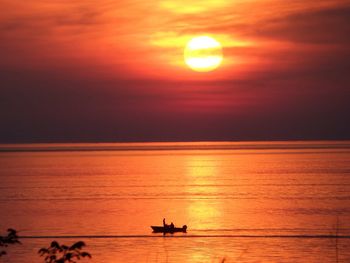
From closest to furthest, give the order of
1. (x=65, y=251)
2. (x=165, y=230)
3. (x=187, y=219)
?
1. (x=65, y=251)
2. (x=165, y=230)
3. (x=187, y=219)

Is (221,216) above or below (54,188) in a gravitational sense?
below

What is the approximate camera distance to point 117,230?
203 ft

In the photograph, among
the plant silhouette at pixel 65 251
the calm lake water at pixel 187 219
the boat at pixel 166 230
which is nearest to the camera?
the plant silhouette at pixel 65 251

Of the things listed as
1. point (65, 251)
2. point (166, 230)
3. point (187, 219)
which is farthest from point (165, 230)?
point (65, 251)

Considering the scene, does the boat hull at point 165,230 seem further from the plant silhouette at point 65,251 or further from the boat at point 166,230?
the plant silhouette at point 65,251

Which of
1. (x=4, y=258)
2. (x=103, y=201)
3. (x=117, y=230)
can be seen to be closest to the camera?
(x=4, y=258)

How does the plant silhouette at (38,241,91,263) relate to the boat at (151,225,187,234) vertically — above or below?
below

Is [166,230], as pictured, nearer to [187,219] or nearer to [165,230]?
[165,230]

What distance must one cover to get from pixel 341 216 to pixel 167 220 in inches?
826

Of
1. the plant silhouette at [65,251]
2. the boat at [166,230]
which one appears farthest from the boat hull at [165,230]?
the plant silhouette at [65,251]

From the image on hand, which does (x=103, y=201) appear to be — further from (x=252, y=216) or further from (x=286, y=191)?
(x=286, y=191)

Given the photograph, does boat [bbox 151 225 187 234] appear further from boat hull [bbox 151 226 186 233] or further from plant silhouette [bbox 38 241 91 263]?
plant silhouette [bbox 38 241 91 263]

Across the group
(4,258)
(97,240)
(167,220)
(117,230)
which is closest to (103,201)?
(167,220)

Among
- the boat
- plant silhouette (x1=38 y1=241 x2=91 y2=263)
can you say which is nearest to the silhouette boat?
the boat
